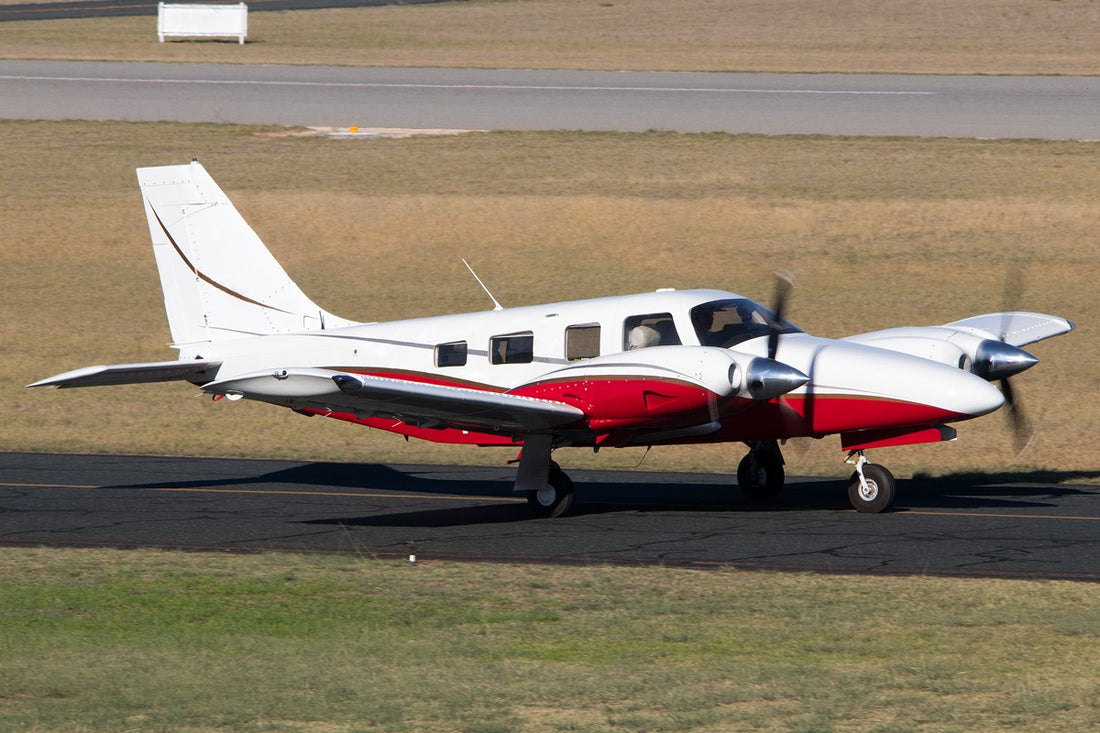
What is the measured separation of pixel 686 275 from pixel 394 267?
23.4ft

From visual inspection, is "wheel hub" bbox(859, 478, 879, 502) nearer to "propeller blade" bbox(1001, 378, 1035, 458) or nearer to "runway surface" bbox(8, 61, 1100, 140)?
"propeller blade" bbox(1001, 378, 1035, 458)

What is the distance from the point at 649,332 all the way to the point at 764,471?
286 cm

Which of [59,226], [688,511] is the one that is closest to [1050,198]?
[688,511]

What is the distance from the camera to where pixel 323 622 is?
41.1 feet

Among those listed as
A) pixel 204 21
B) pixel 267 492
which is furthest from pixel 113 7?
pixel 267 492

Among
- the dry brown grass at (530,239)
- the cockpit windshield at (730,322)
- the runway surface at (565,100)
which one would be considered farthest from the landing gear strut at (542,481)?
the runway surface at (565,100)

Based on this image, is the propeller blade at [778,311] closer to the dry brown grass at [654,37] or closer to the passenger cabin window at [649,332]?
the passenger cabin window at [649,332]

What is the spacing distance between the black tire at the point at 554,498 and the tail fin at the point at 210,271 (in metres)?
4.24

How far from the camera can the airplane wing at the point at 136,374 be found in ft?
51.7

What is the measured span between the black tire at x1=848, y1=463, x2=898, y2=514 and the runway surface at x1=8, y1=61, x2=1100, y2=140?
23.7 meters

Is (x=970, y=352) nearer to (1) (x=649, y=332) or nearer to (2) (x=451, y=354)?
(1) (x=649, y=332)

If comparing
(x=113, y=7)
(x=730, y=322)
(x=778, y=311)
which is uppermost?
(x=113, y=7)

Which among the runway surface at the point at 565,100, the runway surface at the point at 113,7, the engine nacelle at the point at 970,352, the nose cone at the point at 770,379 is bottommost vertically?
the nose cone at the point at 770,379

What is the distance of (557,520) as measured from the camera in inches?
699
